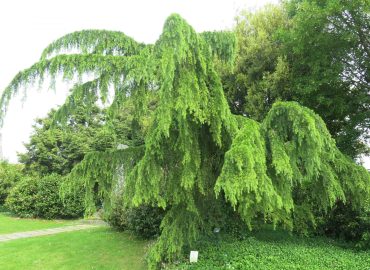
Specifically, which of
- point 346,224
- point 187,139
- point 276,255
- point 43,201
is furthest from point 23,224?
point 346,224

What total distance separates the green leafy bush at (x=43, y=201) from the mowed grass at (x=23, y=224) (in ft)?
1.55

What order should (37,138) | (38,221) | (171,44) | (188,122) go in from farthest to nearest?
1. (37,138)
2. (38,221)
3. (188,122)
4. (171,44)

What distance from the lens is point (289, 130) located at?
18.0ft

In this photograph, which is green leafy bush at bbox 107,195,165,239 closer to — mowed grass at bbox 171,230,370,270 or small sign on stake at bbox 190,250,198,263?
mowed grass at bbox 171,230,370,270

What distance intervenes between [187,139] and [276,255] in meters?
2.84

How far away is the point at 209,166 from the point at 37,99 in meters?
3.23

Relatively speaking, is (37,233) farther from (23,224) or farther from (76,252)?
(76,252)

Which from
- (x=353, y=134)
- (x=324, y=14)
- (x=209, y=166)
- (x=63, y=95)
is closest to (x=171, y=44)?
(x=63, y=95)

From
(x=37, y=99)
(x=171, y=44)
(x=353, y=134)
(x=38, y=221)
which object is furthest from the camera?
(x=38, y=221)

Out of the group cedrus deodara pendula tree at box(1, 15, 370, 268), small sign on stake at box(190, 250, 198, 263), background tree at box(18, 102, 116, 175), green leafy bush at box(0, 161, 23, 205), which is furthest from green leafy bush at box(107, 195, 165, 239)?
green leafy bush at box(0, 161, 23, 205)

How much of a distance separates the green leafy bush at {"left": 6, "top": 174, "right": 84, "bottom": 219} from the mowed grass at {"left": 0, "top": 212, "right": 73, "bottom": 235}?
47 cm

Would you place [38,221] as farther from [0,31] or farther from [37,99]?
[37,99]

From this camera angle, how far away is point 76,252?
807 cm

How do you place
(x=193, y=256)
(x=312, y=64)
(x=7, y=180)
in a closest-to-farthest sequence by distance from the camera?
1. (x=193, y=256)
2. (x=312, y=64)
3. (x=7, y=180)
